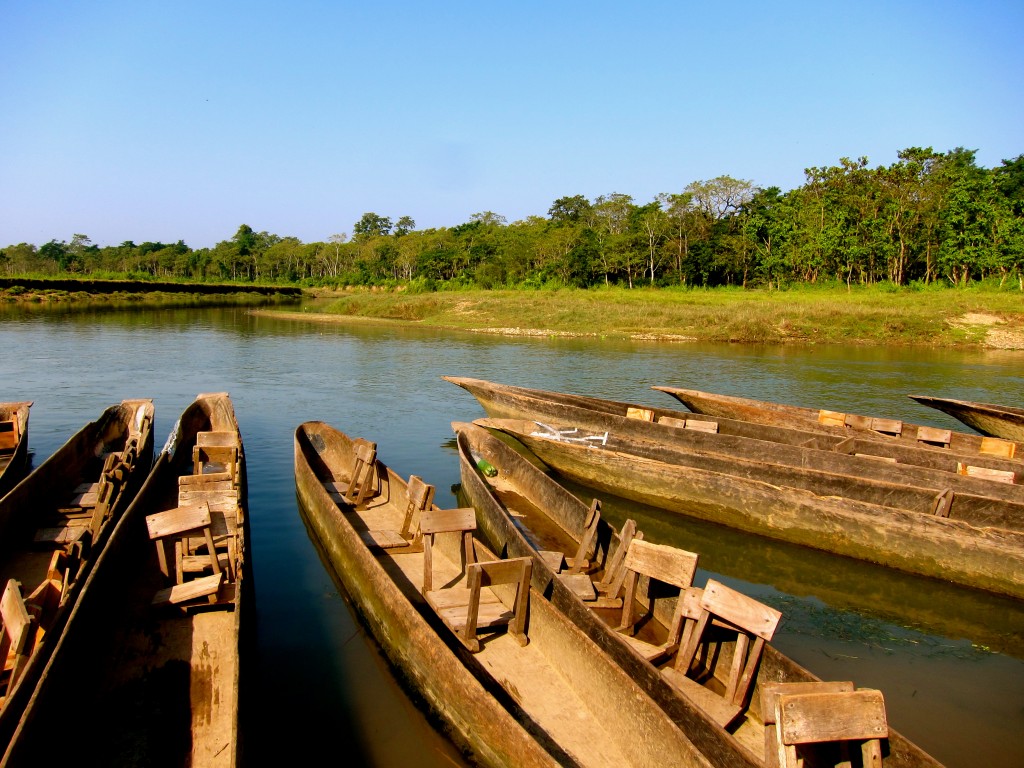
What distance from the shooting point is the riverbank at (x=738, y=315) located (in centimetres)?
3419

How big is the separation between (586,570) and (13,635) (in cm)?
501

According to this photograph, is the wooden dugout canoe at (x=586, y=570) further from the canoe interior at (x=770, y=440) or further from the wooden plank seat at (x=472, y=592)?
the canoe interior at (x=770, y=440)

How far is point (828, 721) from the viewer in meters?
3.91

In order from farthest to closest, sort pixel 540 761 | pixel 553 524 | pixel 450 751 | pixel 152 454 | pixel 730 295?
pixel 730 295 < pixel 152 454 < pixel 553 524 < pixel 450 751 < pixel 540 761

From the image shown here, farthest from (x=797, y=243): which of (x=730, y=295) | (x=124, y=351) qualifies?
(x=124, y=351)

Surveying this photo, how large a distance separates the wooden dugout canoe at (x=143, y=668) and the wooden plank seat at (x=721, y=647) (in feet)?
10.6

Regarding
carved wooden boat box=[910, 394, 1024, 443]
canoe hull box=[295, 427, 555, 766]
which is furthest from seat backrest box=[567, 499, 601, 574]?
carved wooden boat box=[910, 394, 1024, 443]

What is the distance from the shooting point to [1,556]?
7.57 meters

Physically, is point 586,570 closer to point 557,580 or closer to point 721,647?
point 557,580

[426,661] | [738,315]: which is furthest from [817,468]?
[738,315]

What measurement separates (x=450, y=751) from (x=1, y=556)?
18.3ft

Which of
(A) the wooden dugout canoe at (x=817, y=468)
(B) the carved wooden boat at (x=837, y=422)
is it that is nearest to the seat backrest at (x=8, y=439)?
(A) the wooden dugout canoe at (x=817, y=468)

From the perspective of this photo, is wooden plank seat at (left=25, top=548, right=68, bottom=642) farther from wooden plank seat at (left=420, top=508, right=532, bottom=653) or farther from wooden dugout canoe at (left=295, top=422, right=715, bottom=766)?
wooden plank seat at (left=420, top=508, right=532, bottom=653)

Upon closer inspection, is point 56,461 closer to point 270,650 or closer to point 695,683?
point 270,650
